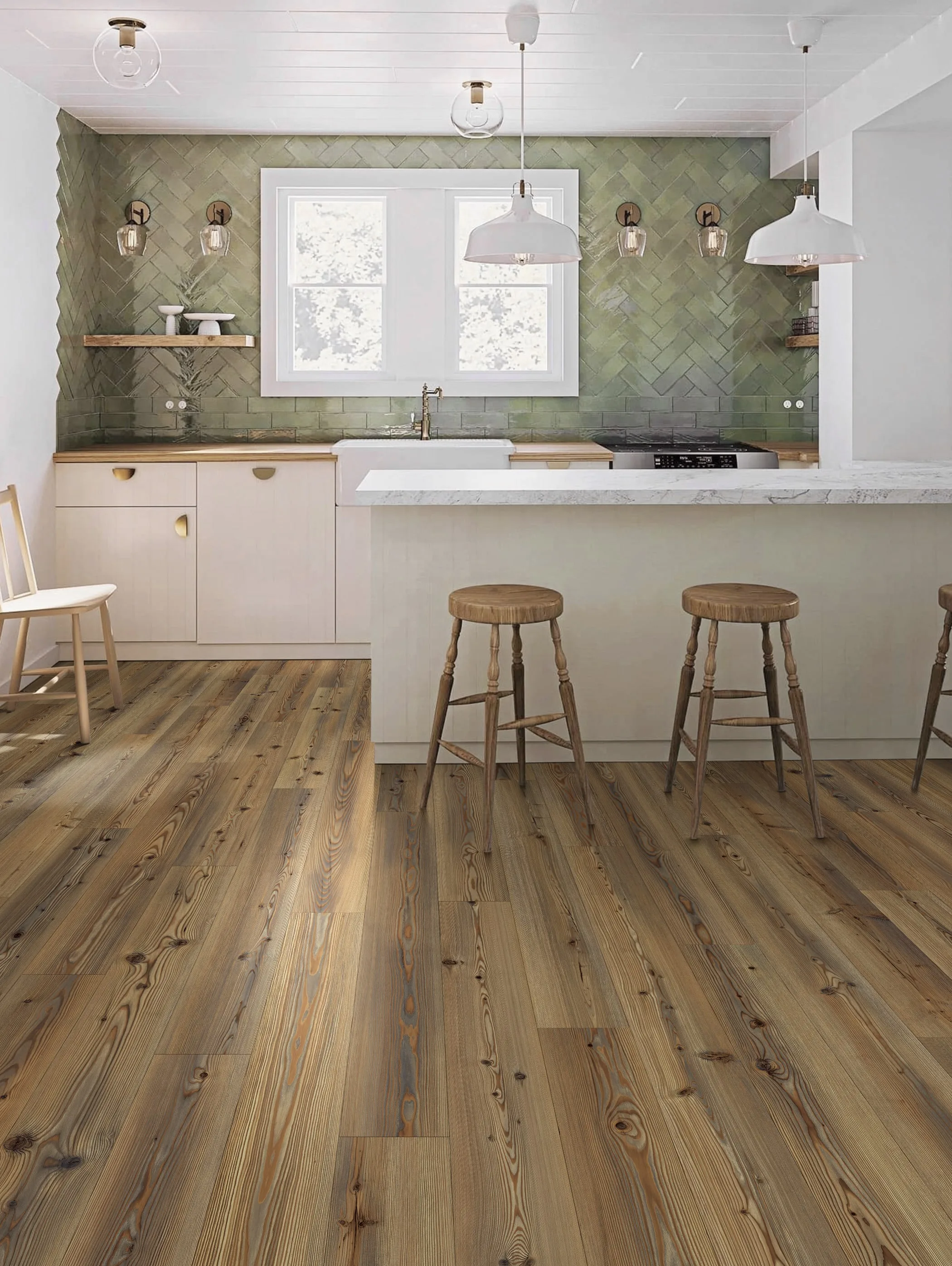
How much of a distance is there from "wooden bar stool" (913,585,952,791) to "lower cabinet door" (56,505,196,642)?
352 centimetres

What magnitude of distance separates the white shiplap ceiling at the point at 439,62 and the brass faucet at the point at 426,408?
1.30 metres

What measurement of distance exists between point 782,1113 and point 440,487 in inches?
93.9

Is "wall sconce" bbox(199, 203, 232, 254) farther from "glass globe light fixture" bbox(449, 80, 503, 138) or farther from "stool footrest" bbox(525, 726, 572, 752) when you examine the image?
"stool footrest" bbox(525, 726, 572, 752)

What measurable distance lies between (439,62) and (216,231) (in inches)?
67.7

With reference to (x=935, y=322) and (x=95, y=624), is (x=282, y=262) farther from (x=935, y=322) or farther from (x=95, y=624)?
(x=935, y=322)

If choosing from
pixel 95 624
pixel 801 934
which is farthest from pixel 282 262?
pixel 801 934

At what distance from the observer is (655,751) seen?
419 centimetres

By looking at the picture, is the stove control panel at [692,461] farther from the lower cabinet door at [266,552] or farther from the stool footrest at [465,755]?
the stool footrest at [465,755]

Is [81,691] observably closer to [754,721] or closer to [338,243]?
[754,721]

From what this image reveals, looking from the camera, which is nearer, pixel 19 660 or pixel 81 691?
pixel 81 691

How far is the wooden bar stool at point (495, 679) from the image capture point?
336cm

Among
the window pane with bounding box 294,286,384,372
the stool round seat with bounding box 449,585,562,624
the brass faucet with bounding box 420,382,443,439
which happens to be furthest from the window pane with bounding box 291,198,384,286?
the stool round seat with bounding box 449,585,562,624

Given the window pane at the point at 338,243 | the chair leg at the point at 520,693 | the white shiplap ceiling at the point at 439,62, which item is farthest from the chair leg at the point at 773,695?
the window pane at the point at 338,243

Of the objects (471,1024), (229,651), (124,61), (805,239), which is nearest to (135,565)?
(229,651)
